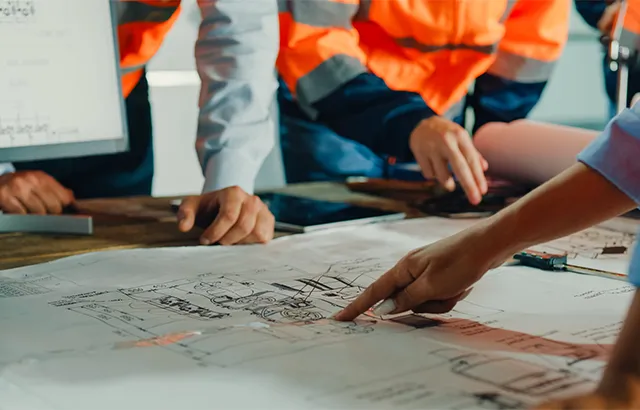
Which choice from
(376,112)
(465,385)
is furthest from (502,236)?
(376,112)

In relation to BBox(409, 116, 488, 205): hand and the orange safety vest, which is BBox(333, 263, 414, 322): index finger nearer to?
BBox(409, 116, 488, 205): hand

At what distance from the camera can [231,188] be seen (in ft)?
3.03

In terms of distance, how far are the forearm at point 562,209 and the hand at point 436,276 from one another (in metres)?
0.01

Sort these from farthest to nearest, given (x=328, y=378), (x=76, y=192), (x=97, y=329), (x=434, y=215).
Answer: (x=76, y=192) < (x=434, y=215) < (x=97, y=329) < (x=328, y=378)

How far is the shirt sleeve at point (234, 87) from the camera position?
1.02 metres

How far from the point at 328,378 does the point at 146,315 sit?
0.19 m

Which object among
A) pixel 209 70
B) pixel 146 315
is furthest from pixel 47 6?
pixel 146 315

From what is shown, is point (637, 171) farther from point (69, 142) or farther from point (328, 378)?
point (69, 142)

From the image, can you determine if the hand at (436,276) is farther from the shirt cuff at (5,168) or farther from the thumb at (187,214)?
the shirt cuff at (5,168)

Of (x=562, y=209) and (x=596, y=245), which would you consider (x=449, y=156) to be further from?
(x=562, y=209)

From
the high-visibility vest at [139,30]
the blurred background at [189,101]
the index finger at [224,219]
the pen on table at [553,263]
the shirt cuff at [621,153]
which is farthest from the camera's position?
the blurred background at [189,101]

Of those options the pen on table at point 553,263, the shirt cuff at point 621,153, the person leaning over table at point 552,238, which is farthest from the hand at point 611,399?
the pen on table at point 553,263

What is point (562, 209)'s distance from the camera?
0.50 m

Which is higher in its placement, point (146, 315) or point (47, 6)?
point (47, 6)
